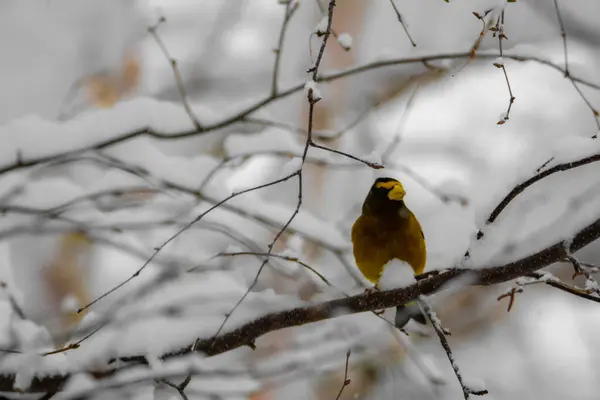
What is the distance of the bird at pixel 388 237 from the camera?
102 inches

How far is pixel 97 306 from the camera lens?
2.43 meters

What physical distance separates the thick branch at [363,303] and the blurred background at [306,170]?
2.1 inches

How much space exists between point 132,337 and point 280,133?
1.33 meters

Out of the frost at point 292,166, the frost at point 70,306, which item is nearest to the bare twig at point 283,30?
the frost at point 292,166

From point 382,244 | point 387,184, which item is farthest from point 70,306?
point 387,184

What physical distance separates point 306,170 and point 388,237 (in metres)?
3.37

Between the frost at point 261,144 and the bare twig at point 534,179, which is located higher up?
the frost at point 261,144

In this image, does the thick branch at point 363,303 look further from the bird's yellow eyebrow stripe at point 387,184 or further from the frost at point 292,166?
the bird's yellow eyebrow stripe at point 387,184

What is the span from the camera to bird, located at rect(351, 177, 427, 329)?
8.52ft

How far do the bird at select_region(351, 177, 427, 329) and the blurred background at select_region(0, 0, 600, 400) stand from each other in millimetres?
187

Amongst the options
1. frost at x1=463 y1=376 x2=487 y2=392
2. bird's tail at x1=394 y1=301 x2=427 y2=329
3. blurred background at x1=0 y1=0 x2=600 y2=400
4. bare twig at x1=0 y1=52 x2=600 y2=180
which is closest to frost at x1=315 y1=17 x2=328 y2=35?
blurred background at x1=0 y1=0 x2=600 y2=400

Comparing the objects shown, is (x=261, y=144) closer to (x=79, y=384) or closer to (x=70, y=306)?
(x=70, y=306)

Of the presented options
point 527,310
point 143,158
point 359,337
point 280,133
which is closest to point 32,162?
point 143,158

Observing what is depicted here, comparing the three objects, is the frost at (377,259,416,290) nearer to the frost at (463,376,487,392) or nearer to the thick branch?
the thick branch
